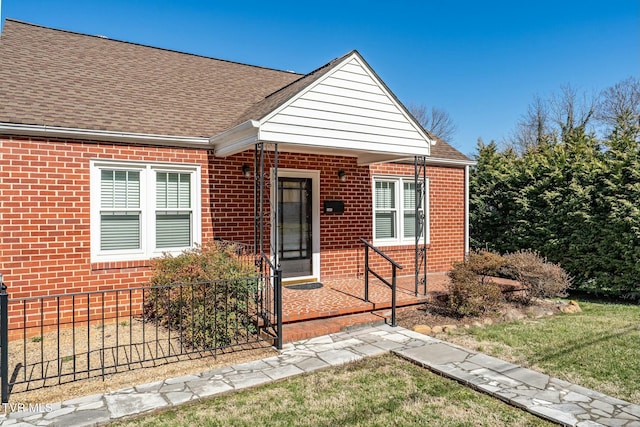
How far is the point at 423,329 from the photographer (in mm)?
6746

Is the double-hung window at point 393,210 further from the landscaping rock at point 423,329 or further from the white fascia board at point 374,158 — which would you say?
the landscaping rock at point 423,329

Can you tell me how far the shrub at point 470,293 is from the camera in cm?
730

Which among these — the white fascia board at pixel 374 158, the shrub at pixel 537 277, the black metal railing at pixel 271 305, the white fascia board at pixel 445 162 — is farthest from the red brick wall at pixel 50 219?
the shrub at pixel 537 277

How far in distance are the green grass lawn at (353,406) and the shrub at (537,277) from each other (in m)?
4.18

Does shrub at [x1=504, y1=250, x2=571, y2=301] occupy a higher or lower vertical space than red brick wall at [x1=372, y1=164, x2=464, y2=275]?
lower

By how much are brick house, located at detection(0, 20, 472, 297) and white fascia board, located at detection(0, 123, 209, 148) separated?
21 mm

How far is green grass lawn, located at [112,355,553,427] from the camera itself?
384 cm

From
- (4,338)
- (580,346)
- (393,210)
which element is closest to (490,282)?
(580,346)

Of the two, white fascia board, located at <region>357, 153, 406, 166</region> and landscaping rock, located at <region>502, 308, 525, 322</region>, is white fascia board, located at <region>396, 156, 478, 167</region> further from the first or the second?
landscaping rock, located at <region>502, 308, 525, 322</region>

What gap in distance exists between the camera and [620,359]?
17.6ft

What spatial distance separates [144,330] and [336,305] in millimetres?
3081

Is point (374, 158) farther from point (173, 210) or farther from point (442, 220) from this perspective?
point (173, 210)

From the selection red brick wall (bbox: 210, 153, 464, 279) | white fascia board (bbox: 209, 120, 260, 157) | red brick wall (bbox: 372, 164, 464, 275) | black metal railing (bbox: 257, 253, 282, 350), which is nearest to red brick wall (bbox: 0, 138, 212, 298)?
white fascia board (bbox: 209, 120, 260, 157)

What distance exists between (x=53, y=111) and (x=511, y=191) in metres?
10.9
